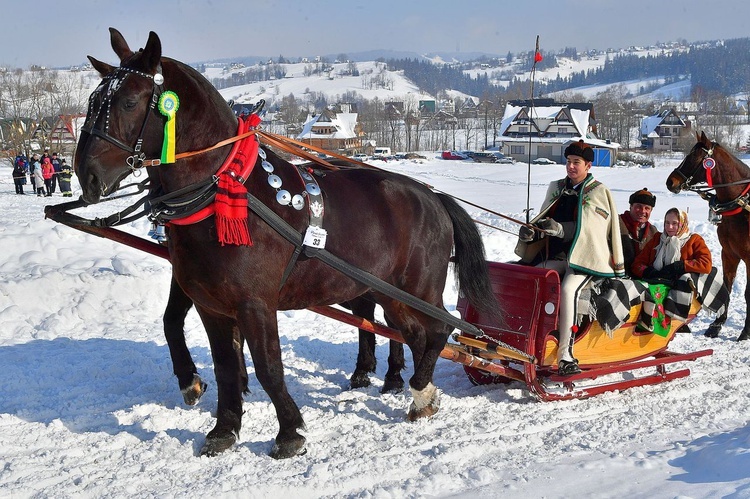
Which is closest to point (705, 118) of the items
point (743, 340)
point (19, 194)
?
point (19, 194)

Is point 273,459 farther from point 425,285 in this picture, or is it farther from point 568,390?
point 568,390

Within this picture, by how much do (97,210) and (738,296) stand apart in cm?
1473

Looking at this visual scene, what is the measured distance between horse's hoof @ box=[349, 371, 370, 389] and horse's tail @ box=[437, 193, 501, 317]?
3.98 feet

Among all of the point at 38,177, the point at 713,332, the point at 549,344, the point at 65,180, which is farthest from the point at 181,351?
the point at 65,180

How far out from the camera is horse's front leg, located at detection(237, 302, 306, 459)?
4398 millimetres

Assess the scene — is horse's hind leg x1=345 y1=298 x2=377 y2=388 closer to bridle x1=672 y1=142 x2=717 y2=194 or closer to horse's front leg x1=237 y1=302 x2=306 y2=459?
horse's front leg x1=237 y1=302 x2=306 y2=459

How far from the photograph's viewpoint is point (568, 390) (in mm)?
5863

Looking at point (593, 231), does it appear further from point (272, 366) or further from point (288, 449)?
point (288, 449)

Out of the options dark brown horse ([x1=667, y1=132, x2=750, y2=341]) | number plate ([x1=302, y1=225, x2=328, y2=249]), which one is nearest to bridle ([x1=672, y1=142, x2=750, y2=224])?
dark brown horse ([x1=667, y1=132, x2=750, y2=341])

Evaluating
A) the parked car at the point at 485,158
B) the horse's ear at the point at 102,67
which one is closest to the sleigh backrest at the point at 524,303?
the horse's ear at the point at 102,67

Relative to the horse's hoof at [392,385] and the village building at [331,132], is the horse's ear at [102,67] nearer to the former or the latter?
the horse's hoof at [392,385]

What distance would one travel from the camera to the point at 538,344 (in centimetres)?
576

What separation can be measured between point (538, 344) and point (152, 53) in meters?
3.57

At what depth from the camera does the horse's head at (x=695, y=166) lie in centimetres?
812
